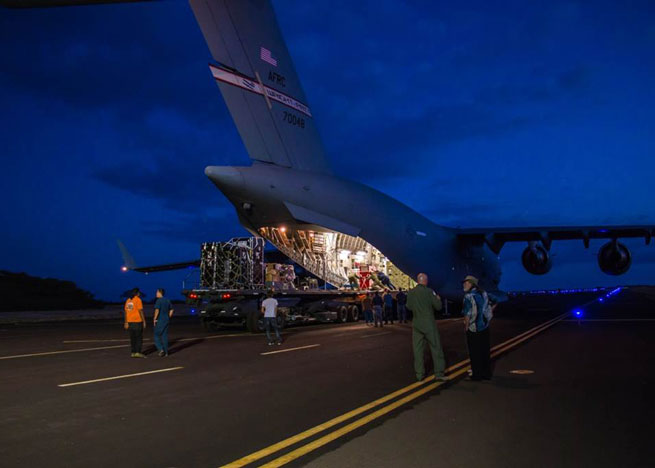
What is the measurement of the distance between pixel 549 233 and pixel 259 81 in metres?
17.4

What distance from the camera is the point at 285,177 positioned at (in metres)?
16.7

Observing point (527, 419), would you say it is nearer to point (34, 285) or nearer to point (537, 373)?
point (537, 373)

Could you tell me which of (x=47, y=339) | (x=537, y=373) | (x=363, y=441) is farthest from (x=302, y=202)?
(x=363, y=441)

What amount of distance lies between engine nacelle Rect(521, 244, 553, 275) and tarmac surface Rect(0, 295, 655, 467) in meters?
18.3

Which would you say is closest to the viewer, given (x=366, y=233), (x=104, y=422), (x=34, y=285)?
(x=104, y=422)

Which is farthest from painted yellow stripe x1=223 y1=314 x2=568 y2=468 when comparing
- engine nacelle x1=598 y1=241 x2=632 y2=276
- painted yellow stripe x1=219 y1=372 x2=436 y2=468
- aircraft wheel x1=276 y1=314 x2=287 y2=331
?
engine nacelle x1=598 y1=241 x2=632 y2=276

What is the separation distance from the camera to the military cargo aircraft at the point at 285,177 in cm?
1543

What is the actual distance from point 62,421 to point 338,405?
3.10m

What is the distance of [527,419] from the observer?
5738 millimetres

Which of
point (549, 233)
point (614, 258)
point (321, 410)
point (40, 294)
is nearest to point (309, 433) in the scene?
point (321, 410)

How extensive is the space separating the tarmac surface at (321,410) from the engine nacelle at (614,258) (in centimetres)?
1636

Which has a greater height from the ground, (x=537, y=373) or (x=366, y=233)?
(x=366, y=233)

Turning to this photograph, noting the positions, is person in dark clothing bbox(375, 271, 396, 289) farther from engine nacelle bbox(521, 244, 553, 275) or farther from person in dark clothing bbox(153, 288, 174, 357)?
person in dark clothing bbox(153, 288, 174, 357)

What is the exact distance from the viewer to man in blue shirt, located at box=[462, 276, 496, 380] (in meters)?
8.10
